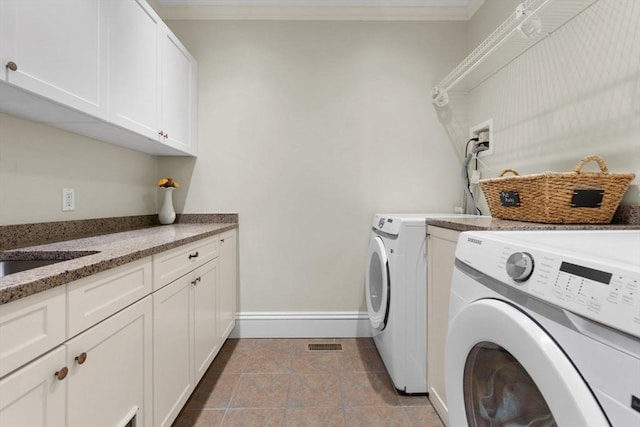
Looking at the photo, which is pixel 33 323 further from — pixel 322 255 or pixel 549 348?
pixel 322 255

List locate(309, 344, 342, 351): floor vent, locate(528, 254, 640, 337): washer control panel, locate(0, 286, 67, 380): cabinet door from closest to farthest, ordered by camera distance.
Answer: locate(528, 254, 640, 337): washer control panel → locate(0, 286, 67, 380): cabinet door → locate(309, 344, 342, 351): floor vent

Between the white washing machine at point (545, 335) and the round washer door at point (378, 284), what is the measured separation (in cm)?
84

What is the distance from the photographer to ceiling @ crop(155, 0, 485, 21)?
91.3 inches

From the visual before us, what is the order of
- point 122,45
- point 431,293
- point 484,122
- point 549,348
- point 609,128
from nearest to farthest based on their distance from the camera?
point 549,348
point 609,128
point 122,45
point 431,293
point 484,122

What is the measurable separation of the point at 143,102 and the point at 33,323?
1337mm

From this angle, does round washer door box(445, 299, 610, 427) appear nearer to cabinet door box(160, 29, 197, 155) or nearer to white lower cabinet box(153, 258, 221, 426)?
white lower cabinet box(153, 258, 221, 426)

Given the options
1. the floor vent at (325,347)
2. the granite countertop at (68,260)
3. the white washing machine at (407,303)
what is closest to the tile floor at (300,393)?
the floor vent at (325,347)

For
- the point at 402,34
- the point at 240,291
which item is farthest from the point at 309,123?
the point at 240,291

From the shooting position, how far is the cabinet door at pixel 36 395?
606 millimetres

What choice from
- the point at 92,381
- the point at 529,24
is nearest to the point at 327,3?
the point at 529,24

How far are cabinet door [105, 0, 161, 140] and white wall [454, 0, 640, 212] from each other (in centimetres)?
215

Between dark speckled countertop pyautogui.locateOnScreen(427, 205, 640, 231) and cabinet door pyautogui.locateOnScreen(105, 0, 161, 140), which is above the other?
cabinet door pyautogui.locateOnScreen(105, 0, 161, 140)

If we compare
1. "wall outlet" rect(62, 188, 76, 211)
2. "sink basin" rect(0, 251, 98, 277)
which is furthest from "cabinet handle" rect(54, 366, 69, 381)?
"wall outlet" rect(62, 188, 76, 211)

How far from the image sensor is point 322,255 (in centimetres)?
243
